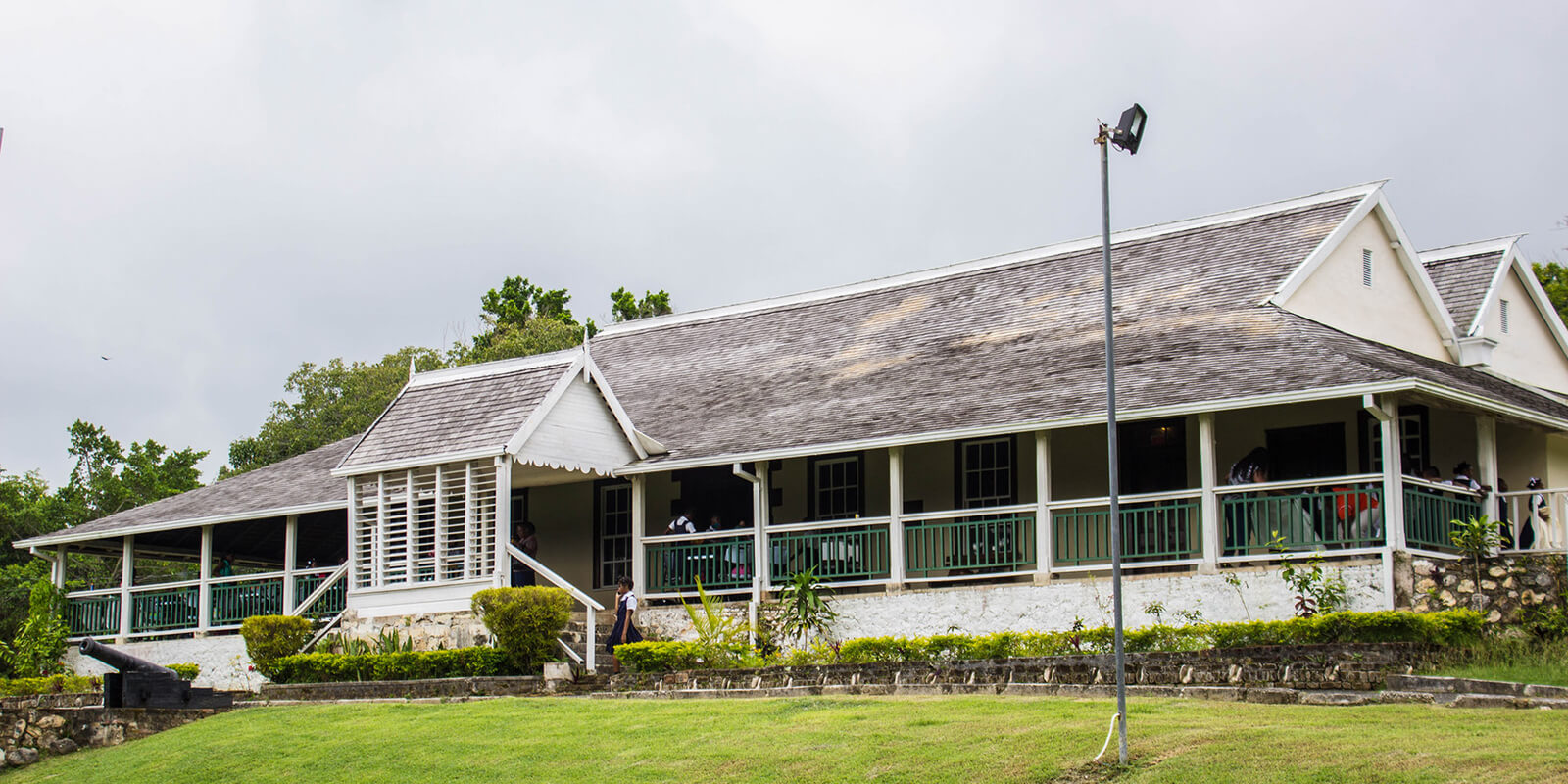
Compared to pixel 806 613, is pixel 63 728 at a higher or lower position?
lower

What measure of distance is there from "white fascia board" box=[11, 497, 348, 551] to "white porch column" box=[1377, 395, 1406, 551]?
50.1 ft

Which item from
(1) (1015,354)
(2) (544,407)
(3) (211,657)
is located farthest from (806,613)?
(3) (211,657)

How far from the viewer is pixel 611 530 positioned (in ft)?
91.6

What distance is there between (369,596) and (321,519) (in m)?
6.09

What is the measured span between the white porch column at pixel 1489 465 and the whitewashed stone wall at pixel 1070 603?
2.59 metres

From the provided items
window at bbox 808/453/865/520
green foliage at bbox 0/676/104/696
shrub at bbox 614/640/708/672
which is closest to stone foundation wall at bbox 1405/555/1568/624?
shrub at bbox 614/640/708/672

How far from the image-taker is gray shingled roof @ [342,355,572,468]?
937 inches

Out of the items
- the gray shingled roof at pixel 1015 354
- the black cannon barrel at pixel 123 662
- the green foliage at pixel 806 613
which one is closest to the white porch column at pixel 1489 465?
the gray shingled roof at pixel 1015 354

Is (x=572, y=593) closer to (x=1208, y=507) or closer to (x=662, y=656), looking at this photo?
(x=662, y=656)

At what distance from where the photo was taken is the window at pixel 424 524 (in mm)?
23609

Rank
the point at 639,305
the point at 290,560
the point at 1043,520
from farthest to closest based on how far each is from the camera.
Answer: the point at 639,305 → the point at 290,560 → the point at 1043,520

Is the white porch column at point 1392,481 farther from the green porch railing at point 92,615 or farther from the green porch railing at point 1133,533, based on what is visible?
the green porch railing at point 92,615

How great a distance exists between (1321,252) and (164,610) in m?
19.6

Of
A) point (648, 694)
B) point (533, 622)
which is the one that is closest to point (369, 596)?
point (533, 622)
